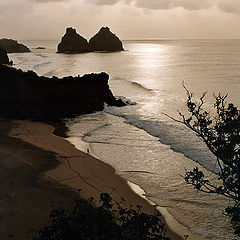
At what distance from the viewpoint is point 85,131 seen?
21.0m

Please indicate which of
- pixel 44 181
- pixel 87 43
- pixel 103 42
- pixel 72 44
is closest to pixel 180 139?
pixel 44 181

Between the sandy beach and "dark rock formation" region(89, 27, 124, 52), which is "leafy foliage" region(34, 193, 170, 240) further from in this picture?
"dark rock formation" region(89, 27, 124, 52)

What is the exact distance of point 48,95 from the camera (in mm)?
25969

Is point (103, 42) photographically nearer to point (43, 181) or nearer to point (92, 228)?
point (43, 181)

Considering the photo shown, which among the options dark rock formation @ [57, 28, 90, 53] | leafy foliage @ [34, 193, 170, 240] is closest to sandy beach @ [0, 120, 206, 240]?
leafy foliage @ [34, 193, 170, 240]

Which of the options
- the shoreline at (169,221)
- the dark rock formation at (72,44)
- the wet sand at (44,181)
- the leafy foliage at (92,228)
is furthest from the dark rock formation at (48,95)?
the dark rock formation at (72,44)

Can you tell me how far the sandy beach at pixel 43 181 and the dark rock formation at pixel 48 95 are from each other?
6.10 meters

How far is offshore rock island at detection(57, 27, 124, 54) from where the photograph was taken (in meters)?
161

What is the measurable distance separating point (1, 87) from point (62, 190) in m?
14.8

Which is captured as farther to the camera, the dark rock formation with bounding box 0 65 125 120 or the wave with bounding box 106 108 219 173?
the dark rock formation with bounding box 0 65 125 120

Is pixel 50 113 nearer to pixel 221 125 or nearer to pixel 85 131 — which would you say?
pixel 85 131

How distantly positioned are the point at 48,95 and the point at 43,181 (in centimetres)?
1508

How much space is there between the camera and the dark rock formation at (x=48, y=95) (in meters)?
23.9

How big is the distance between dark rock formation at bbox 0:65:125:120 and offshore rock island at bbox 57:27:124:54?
5290 inches
